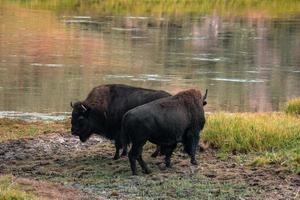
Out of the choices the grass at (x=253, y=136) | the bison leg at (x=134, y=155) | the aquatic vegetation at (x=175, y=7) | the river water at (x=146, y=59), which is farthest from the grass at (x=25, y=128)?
the aquatic vegetation at (x=175, y=7)

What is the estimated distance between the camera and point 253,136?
12.0 meters

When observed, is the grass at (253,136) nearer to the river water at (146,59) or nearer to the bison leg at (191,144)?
the bison leg at (191,144)

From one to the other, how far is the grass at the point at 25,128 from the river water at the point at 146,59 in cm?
284

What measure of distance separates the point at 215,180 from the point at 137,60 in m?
20.9

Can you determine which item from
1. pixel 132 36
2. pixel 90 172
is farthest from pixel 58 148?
pixel 132 36

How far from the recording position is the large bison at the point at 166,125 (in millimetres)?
10539

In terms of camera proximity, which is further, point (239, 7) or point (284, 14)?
point (239, 7)

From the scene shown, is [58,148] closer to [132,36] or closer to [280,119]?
[280,119]

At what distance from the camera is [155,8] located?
213ft

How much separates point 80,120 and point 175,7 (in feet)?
182

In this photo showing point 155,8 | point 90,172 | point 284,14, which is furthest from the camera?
point 155,8

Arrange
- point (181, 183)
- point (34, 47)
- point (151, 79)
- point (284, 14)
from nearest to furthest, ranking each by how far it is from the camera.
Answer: point (181, 183)
point (151, 79)
point (34, 47)
point (284, 14)

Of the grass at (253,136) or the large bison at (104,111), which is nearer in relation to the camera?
the grass at (253,136)

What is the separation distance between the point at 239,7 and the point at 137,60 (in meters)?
39.4
